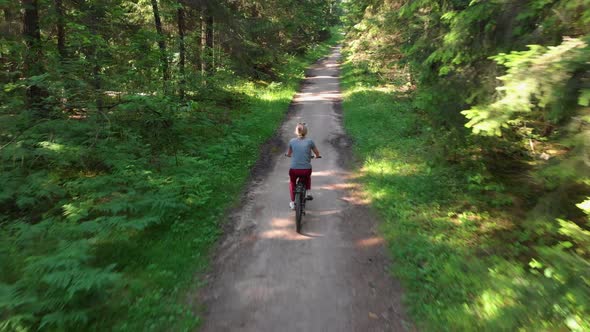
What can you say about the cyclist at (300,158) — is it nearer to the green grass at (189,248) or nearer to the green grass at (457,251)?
the green grass at (189,248)

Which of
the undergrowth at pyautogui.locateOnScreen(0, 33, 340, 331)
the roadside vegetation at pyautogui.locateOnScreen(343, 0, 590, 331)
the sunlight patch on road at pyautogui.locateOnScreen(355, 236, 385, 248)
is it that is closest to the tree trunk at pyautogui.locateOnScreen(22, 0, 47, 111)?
the undergrowth at pyautogui.locateOnScreen(0, 33, 340, 331)

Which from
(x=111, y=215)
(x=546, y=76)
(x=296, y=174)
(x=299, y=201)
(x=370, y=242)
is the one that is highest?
(x=546, y=76)

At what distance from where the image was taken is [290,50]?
128ft

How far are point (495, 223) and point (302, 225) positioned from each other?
3840mm

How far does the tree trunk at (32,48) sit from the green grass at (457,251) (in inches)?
381

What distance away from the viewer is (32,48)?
396 inches

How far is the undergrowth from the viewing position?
4.23m

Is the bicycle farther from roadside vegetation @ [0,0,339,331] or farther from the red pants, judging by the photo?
roadside vegetation @ [0,0,339,331]

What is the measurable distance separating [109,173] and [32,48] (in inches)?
205

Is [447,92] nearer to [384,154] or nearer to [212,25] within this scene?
[384,154]

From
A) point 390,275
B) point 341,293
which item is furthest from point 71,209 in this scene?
point 390,275

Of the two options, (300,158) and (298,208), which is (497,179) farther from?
(298,208)

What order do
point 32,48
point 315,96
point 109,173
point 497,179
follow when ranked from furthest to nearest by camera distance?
1. point 315,96
2. point 32,48
3. point 109,173
4. point 497,179

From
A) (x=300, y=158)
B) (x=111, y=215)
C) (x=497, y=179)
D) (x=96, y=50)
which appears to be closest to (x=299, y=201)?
(x=300, y=158)
